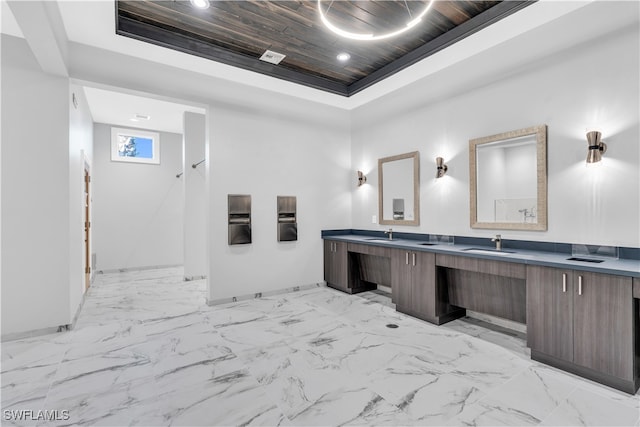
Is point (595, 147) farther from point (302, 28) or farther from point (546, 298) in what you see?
point (302, 28)

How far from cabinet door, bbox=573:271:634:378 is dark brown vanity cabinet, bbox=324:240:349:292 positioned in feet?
9.75

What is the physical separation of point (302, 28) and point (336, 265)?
3394 mm

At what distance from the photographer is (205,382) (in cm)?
238

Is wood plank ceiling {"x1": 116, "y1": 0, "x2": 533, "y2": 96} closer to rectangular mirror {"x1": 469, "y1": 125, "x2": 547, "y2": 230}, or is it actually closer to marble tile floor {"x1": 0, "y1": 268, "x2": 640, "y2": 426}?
rectangular mirror {"x1": 469, "y1": 125, "x2": 547, "y2": 230}

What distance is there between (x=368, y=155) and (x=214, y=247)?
2.92 m

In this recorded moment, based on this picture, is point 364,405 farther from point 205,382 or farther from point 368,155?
point 368,155

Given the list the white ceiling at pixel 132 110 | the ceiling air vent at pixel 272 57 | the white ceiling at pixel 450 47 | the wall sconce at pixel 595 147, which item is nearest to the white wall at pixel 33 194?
the white ceiling at pixel 450 47

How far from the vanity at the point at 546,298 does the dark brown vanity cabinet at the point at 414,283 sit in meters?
0.01

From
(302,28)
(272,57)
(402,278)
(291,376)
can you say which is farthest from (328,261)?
(302,28)

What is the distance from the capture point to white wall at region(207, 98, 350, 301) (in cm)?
439

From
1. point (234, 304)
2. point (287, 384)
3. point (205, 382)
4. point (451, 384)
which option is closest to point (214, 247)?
point (234, 304)

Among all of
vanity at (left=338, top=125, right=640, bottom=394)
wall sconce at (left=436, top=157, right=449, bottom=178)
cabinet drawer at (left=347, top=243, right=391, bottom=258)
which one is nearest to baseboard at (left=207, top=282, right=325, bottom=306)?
vanity at (left=338, top=125, right=640, bottom=394)

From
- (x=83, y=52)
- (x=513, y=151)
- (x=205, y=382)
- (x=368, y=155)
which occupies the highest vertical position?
(x=83, y=52)

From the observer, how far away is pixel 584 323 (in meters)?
2.38
